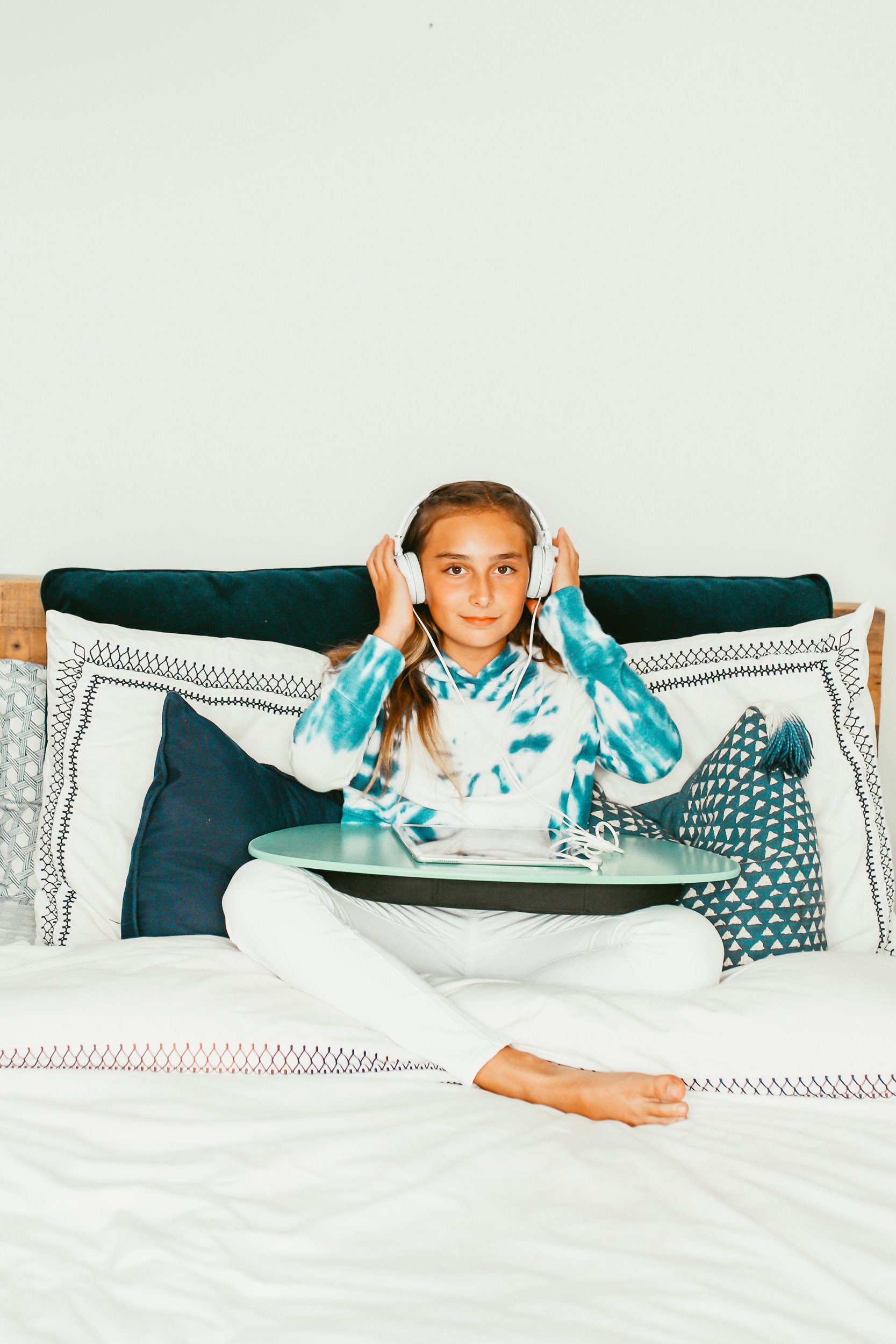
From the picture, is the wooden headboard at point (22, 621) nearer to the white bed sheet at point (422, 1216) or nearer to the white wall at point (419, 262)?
the white wall at point (419, 262)

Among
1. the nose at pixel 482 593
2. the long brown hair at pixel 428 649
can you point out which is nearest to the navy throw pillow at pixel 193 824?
the long brown hair at pixel 428 649

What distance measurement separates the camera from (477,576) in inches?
64.5

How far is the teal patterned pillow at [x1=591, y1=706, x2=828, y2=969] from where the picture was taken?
1.40 metres

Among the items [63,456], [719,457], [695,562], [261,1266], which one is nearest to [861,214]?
[719,457]

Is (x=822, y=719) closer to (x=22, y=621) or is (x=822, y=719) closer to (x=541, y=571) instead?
(x=541, y=571)

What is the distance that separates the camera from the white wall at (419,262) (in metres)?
2.03

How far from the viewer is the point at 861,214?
81.7 inches

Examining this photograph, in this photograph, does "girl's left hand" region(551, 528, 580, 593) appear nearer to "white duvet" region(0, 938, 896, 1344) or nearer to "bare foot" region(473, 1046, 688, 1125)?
"white duvet" region(0, 938, 896, 1344)

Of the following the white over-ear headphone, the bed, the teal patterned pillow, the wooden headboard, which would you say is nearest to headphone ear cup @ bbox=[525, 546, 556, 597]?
the white over-ear headphone

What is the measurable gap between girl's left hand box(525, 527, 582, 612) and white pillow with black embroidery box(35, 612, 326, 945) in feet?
1.31

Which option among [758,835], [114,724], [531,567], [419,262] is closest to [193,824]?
[114,724]

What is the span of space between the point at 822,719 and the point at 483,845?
0.63m

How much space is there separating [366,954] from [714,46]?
1.79 meters

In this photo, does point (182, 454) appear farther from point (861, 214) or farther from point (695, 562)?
point (861, 214)
